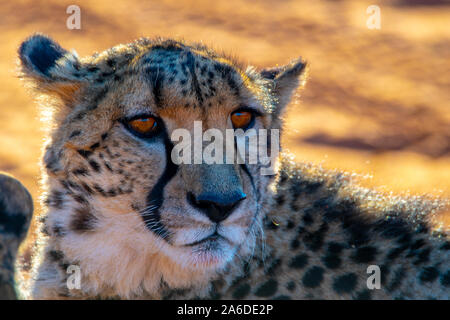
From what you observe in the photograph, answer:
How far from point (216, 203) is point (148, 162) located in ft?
1.32

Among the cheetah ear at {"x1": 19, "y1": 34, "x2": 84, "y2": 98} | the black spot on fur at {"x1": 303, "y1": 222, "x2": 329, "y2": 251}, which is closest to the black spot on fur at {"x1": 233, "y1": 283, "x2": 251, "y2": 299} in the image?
the black spot on fur at {"x1": 303, "y1": 222, "x2": 329, "y2": 251}

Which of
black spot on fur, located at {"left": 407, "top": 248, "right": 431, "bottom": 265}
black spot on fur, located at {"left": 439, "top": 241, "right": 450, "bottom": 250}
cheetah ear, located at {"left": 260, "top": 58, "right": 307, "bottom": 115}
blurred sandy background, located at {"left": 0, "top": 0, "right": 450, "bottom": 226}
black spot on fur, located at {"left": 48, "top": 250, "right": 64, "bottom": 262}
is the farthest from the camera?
blurred sandy background, located at {"left": 0, "top": 0, "right": 450, "bottom": 226}

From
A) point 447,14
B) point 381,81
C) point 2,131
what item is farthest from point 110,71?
point 447,14

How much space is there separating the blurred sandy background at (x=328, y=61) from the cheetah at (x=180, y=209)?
3171 mm

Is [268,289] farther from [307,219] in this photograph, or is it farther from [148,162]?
[148,162]

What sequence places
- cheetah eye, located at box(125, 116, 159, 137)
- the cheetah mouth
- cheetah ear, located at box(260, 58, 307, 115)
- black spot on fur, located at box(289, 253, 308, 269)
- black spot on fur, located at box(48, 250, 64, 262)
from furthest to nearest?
cheetah ear, located at box(260, 58, 307, 115) → black spot on fur, located at box(289, 253, 308, 269) → black spot on fur, located at box(48, 250, 64, 262) → cheetah eye, located at box(125, 116, 159, 137) → the cheetah mouth

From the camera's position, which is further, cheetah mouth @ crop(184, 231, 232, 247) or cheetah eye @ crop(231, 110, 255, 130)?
cheetah eye @ crop(231, 110, 255, 130)

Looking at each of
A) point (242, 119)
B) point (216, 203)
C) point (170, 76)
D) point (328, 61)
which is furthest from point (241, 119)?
point (328, 61)

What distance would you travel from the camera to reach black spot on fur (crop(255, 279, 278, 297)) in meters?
3.18

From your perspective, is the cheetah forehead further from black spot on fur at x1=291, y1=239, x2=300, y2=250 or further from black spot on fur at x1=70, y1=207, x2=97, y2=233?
black spot on fur at x1=291, y1=239, x2=300, y2=250

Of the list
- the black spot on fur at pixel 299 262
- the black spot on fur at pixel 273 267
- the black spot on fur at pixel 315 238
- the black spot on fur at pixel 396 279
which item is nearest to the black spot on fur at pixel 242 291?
the black spot on fur at pixel 273 267

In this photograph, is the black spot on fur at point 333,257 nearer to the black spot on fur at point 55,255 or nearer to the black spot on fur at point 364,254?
A: the black spot on fur at point 364,254

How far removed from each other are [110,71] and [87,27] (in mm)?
9095

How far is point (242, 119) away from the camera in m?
3.20
